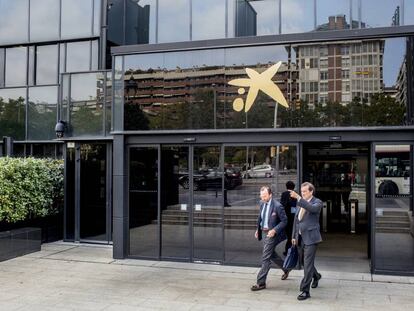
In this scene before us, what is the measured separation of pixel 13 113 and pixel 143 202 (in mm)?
7452

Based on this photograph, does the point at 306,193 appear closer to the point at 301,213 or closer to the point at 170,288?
the point at 301,213

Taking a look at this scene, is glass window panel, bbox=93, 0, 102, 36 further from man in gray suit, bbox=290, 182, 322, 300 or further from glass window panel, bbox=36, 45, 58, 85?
man in gray suit, bbox=290, 182, 322, 300

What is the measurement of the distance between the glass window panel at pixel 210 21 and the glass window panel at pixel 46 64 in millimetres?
5323

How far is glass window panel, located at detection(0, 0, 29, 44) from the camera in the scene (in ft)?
53.7

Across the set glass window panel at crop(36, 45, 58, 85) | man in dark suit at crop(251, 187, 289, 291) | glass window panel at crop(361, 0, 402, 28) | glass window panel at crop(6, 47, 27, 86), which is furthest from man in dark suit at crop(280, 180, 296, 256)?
glass window panel at crop(6, 47, 27, 86)

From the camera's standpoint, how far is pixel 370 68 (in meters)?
9.84

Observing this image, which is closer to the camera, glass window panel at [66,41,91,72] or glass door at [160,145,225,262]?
glass door at [160,145,225,262]

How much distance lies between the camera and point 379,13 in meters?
11.7

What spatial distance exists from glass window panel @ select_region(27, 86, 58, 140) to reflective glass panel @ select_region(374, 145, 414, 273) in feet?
33.2

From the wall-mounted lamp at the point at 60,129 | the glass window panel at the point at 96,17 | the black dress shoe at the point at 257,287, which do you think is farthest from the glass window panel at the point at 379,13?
the wall-mounted lamp at the point at 60,129

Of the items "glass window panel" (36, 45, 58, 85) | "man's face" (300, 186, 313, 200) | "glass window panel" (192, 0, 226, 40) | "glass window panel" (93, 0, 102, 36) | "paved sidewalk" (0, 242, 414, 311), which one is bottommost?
"paved sidewalk" (0, 242, 414, 311)

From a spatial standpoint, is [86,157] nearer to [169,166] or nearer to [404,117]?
[169,166]

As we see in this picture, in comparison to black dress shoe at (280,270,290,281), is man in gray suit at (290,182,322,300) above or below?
above

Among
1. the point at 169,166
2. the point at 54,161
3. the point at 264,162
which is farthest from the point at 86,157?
the point at 264,162
